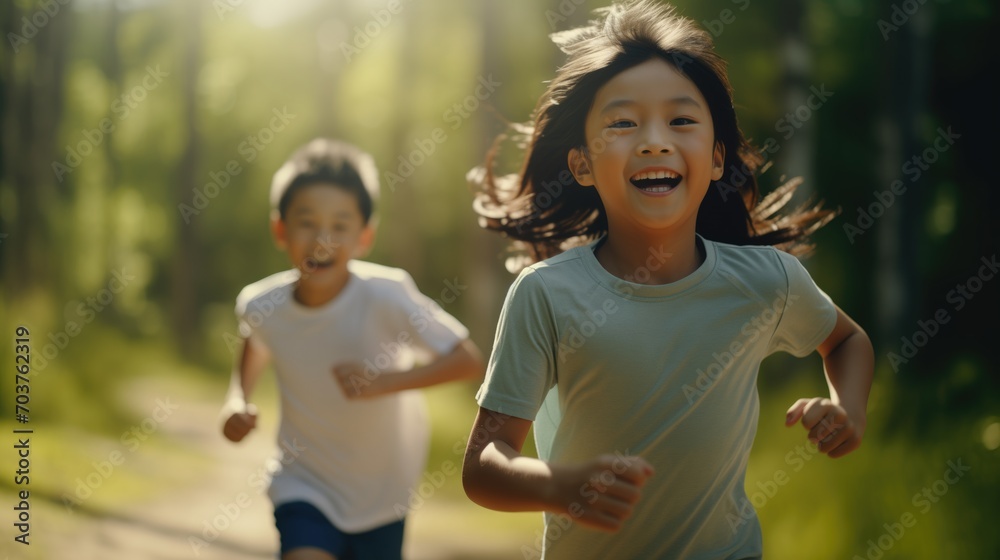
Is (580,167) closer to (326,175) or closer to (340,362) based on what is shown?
(340,362)

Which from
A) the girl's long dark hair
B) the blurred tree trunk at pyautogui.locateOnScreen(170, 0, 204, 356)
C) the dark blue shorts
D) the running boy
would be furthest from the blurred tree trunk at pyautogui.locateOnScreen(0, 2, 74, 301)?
the girl's long dark hair

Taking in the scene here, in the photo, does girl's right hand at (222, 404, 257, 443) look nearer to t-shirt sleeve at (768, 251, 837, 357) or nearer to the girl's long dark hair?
the girl's long dark hair

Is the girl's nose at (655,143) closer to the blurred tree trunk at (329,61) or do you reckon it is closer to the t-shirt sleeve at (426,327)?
the t-shirt sleeve at (426,327)

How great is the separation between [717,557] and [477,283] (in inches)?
398

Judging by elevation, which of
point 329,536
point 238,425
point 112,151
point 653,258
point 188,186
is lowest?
point 188,186

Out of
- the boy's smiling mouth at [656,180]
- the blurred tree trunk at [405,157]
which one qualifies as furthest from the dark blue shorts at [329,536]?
the blurred tree trunk at [405,157]

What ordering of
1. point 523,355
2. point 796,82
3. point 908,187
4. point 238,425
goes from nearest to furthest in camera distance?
point 523,355 → point 238,425 → point 796,82 → point 908,187

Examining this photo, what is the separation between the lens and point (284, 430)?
4.54 meters

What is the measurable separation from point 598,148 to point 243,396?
243cm

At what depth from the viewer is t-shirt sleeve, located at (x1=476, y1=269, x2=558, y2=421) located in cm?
249

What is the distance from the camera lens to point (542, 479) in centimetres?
220

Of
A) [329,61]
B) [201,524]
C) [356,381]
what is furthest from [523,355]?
[329,61]

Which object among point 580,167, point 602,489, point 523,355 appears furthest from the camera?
point 580,167

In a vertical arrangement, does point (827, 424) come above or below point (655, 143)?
below
